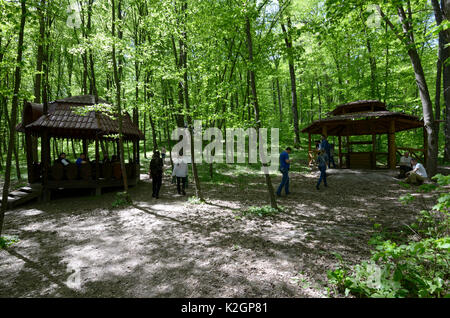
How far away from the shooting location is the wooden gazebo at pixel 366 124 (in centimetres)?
1275

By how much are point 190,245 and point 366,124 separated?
55.2ft

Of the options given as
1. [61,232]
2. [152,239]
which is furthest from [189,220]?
[61,232]

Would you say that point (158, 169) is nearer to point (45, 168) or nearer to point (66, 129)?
point (45, 168)

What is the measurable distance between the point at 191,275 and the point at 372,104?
1567cm

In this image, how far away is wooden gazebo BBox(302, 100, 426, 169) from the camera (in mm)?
12750

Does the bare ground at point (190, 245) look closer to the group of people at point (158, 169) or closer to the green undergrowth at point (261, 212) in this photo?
the green undergrowth at point (261, 212)

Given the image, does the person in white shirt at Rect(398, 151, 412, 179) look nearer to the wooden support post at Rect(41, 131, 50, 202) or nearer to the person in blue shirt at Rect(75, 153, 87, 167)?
the person in blue shirt at Rect(75, 153, 87, 167)

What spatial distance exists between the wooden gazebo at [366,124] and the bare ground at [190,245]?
5636 millimetres

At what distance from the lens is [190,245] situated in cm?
476

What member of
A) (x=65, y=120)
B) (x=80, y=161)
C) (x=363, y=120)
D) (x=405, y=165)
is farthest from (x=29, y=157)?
(x=363, y=120)

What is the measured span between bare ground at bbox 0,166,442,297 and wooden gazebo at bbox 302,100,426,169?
5.64 meters

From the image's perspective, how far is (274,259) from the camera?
393cm

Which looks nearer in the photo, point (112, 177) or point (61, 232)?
point (61, 232)
